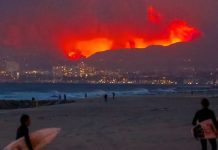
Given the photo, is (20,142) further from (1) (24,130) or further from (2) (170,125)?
(2) (170,125)

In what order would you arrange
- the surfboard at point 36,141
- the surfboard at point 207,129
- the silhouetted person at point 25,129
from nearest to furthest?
1. the silhouetted person at point 25,129
2. the surfboard at point 36,141
3. the surfboard at point 207,129

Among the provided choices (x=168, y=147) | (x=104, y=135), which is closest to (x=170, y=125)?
(x=104, y=135)

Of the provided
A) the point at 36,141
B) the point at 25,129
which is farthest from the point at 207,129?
the point at 25,129

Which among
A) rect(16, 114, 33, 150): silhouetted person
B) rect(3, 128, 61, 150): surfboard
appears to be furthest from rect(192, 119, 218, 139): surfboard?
rect(16, 114, 33, 150): silhouetted person

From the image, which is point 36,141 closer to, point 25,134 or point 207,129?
point 25,134

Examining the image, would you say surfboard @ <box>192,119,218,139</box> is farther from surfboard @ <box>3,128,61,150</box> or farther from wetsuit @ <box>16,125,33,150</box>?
wetsuit @ <box>16,125,33,150</box>

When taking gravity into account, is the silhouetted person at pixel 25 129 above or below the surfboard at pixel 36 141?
above

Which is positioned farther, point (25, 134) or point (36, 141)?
point (36, 141)

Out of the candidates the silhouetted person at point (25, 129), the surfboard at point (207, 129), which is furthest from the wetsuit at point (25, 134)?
the surfboard at point (207, 129)

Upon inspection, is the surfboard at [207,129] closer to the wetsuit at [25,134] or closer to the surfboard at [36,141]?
the surfboard at [36,141]

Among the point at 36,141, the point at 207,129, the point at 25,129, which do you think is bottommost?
the point at 36,141

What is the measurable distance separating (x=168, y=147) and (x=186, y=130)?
476cm

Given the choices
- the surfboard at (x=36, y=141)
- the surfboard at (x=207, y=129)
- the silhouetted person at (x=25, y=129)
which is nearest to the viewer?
the silhouetted person at (x=25, y=129)

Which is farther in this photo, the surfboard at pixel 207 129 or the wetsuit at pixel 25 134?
the surfboard at pixel 207 129
